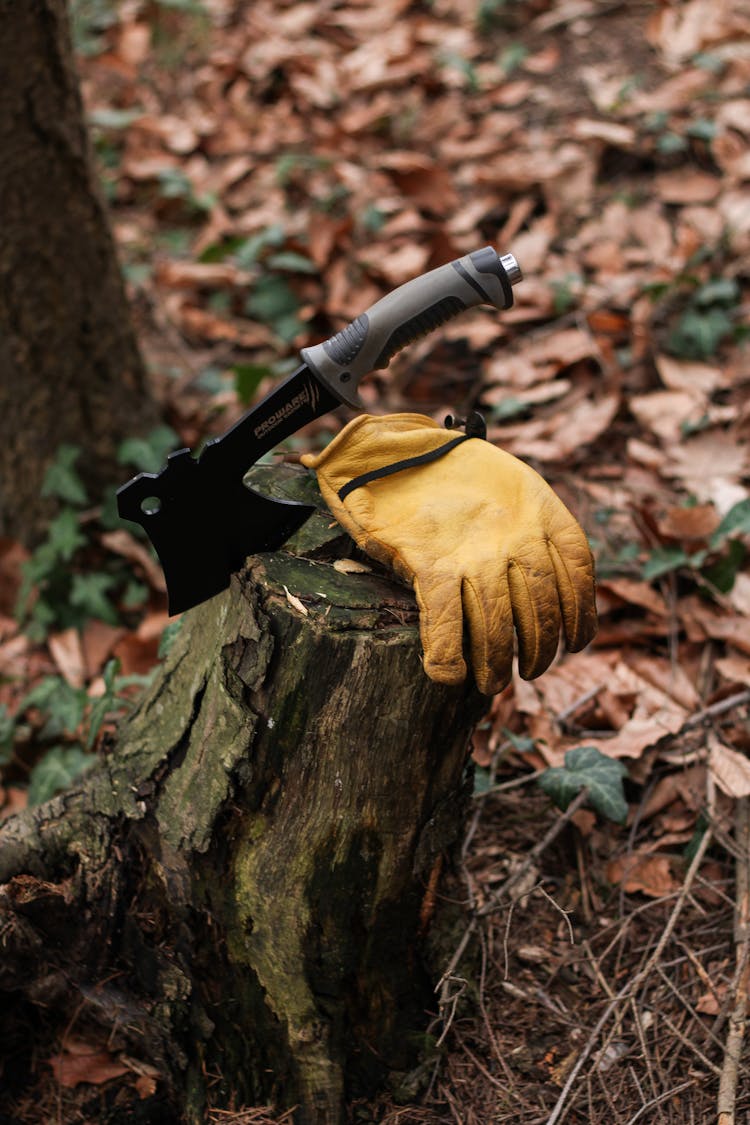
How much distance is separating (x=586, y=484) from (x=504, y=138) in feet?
8.74

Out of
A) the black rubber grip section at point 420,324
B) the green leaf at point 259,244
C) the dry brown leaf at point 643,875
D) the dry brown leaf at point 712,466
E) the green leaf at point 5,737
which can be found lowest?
the dry brown leaf at point 712,466

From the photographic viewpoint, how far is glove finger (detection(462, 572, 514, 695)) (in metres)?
1.69

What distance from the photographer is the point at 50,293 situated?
334 centimetres

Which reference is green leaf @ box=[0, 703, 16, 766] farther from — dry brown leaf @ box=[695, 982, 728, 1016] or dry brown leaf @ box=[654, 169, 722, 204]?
dry brown leaf @ box=[654, 169, 722, 204]

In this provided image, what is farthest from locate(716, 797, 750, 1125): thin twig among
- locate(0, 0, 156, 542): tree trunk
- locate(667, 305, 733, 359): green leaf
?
locate(0, 0, 156, 542): tree trunk

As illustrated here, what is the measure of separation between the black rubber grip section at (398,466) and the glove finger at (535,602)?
297 mm

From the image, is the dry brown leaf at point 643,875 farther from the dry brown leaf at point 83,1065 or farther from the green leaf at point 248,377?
the green leaf at point 248,377

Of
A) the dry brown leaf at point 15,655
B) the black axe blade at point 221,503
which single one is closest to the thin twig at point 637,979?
the black axe blade at point 221,503

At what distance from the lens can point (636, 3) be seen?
551 cm

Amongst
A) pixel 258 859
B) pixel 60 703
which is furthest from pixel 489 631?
pixel 60 703

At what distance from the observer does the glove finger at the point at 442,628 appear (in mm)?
1648

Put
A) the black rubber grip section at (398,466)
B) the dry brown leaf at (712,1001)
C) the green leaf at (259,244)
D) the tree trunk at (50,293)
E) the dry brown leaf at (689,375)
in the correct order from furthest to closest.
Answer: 1. the green leaf at (259,244)
2. the dry brown leaf at (689,375)
3. the tree trunk at (50,293)
4. the dry brown leaf at (712,1001)
5. the black rubber grip section at (398,466)

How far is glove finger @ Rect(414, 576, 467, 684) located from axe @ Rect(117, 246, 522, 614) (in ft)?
1.16

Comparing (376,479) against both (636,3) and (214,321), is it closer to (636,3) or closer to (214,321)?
(214,321)
